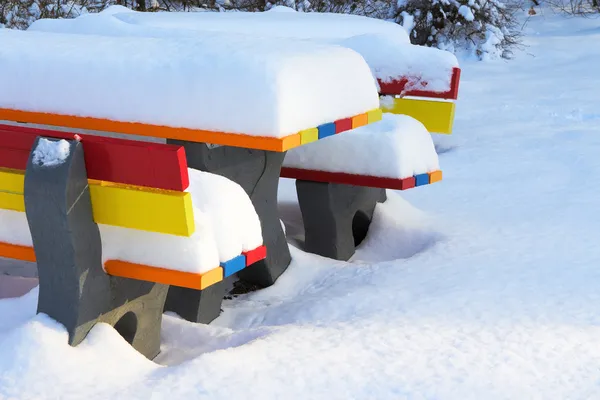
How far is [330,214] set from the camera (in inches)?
147

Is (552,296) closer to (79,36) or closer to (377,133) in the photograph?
(377,133)

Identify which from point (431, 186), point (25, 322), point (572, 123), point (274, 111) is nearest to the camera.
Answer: point (25, 322)

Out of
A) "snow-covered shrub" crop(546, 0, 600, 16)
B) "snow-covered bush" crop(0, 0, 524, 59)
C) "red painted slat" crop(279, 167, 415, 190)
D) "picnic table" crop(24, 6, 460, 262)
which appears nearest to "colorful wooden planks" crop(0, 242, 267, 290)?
"picnic table" crop(24, 6, 460, 262)

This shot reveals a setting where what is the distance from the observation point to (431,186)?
186 inches

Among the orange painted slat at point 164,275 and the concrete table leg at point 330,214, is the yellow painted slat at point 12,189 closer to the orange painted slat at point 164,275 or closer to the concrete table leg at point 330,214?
the orange painted slat at point 164,275

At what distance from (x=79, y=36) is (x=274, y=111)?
1059 mm

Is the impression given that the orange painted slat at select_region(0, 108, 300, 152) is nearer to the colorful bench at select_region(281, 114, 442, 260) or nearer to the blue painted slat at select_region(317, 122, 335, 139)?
the blue painted slat at select_region(317, 122, 335, 139)

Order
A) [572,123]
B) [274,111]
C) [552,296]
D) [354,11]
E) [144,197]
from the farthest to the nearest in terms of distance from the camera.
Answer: [354,11]
[572,123]
[552,296]
[274,111]
[144,197]

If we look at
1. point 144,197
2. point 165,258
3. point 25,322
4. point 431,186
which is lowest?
point 431,186

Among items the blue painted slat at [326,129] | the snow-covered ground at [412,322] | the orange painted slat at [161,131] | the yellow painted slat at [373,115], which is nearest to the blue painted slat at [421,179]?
the snow-covered ground at [412,322]

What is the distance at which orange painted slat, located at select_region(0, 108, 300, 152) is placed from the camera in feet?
8.68

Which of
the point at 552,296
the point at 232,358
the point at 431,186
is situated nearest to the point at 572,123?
the point at 431,186

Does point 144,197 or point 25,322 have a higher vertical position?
point 144,197

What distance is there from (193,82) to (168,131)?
0.58 feet
